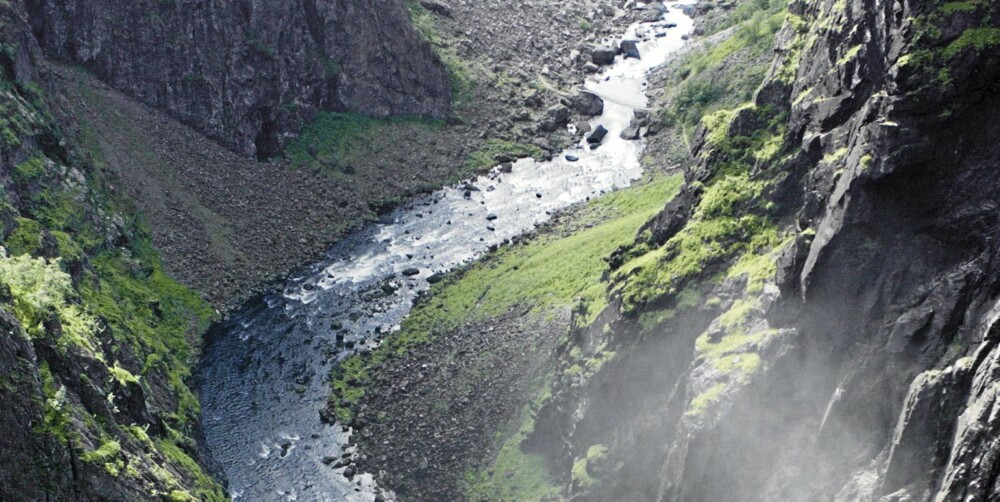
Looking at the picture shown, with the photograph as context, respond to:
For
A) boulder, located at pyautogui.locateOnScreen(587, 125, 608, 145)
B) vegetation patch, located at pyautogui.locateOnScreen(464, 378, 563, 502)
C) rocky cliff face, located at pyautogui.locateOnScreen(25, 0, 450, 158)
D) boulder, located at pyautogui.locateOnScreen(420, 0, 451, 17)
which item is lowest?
vegetation patch, located at pyautogui.locateOnScreen(464, 378, 563, 502)

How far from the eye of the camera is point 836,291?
43.3 metres

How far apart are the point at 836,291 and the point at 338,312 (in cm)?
5945

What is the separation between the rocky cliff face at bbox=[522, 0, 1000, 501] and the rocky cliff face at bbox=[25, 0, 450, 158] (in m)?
75.7

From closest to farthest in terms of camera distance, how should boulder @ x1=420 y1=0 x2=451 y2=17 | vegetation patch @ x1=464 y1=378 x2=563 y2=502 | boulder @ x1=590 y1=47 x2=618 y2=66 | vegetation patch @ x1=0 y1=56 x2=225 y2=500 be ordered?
vegetation patch @ x1=0 y1=56 x2=225 y2=500 → vegetation patch @ x1=464 y1=378 x2=563 y2=502 → boulder @ x1=420 y1=0 x2=451 y2=17 → boulder @ x1=590 y1=47 x2=618 y2=66

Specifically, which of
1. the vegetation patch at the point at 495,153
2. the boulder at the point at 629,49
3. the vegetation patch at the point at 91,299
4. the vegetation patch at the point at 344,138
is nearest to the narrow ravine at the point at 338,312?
the vegetation patch at the point at 495,153

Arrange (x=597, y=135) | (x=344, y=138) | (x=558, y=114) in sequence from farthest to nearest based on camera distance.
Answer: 1. (x=558, y=114)
2. (x=597, y=135)
3. (x=344, y=138)

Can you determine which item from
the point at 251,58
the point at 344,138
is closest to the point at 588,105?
the point at 344,138

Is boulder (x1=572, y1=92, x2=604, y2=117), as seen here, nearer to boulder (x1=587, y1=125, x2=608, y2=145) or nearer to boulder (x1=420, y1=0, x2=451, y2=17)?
boulder (x1=587, y1=125, x2=608, y2=145)

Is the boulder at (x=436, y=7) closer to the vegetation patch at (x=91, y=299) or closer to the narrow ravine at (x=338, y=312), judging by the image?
the narrow ravine at (x=338, y=312)

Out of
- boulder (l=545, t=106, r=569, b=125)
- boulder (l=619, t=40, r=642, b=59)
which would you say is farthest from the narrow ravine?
boulder (l=619, t=40, r=642, b=59)

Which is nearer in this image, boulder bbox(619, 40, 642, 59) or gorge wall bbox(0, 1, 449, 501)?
gorge wall bbox(0, 1, 449, 501)

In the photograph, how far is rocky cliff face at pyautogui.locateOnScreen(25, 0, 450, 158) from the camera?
113812 mm

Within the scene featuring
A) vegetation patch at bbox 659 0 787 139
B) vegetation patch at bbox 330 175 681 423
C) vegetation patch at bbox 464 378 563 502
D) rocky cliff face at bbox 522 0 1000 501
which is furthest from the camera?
vegetation patch at bbox 659 0 787 139

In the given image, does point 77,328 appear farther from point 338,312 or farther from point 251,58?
point 251,58
